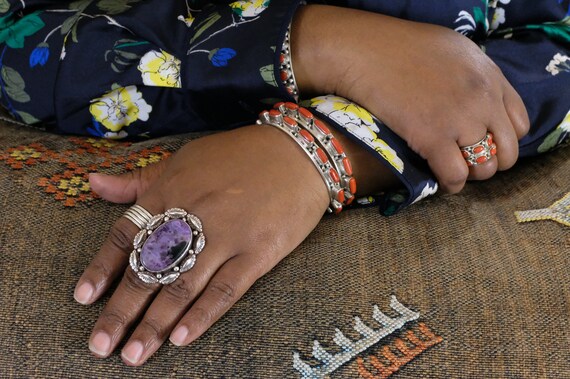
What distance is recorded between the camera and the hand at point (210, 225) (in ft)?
1.69

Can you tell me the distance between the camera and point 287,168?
1.93 ft

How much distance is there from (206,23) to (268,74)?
109mm

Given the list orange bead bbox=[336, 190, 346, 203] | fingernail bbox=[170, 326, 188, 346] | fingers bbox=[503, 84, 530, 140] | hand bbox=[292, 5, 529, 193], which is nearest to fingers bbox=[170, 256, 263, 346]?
fingernail bbox=[170, 326, 188, 346]

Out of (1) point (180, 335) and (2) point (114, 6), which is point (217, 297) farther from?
(2) point (114, 6)

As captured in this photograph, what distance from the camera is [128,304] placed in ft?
1.71

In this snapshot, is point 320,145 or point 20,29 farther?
point 20,29

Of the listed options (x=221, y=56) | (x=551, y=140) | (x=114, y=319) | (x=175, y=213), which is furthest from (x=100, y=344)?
(x=551, y=140)

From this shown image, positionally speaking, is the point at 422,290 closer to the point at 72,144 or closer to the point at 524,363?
the point at 524,363

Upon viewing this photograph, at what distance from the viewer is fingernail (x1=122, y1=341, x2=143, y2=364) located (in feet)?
1.62


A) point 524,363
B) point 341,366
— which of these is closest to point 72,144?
point 341,366

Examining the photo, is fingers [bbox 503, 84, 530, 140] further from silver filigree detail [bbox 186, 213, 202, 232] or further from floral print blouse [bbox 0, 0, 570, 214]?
silver filigree detail [bbox 186, 213, 202, 232]

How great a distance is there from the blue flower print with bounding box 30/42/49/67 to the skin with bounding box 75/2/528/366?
22cm

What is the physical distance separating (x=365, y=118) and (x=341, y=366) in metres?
0.26

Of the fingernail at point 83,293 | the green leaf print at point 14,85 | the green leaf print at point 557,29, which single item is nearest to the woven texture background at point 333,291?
the fingernail at point 83,293
